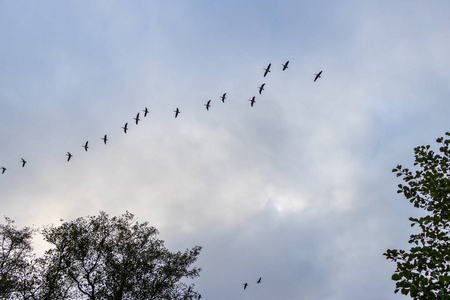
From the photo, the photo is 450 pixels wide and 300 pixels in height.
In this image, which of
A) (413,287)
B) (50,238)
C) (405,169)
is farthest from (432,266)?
(50,238)

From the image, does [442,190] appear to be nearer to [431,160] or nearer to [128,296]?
[431,160]

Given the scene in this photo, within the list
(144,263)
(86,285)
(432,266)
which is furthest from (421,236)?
(86,285)

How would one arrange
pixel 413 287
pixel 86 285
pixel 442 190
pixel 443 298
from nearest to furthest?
pixel 443 298
pixel 413 287
pixel 442 190
pixel 86 285

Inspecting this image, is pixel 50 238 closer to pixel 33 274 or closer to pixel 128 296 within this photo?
pixel 33 274

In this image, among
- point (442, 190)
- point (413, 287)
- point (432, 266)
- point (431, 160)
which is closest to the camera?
point (413, 287)

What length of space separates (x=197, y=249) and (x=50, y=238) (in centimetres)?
1558

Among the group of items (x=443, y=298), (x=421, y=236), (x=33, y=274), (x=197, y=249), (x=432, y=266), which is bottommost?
(x=443, y=298)

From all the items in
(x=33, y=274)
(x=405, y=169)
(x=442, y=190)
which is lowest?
(x=442, y=190)

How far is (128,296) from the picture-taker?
3022 centimetres

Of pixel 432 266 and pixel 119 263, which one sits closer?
pixel 432 266

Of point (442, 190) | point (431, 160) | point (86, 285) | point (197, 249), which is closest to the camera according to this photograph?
point (442, 190)

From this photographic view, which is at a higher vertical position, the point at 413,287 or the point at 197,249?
the point at 197,249

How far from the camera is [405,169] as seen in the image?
48.3ft

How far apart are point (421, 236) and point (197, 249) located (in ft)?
86.1
